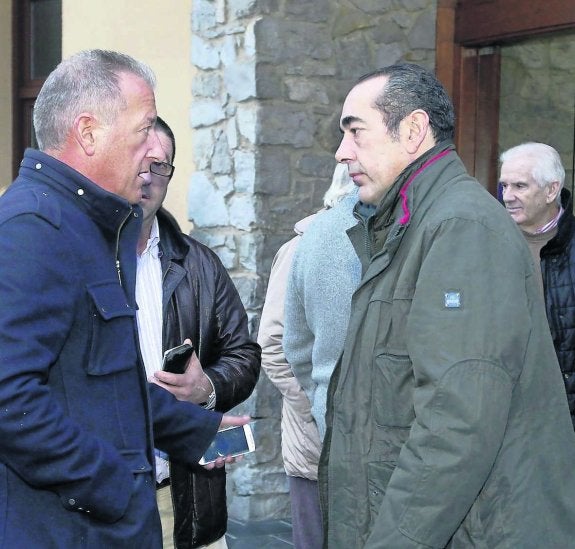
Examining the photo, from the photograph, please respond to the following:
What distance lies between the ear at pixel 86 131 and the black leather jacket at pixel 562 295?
2.54 m

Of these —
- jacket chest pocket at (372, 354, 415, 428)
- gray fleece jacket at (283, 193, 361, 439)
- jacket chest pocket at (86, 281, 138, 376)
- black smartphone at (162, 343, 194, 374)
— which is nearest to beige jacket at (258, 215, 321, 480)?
gray fleece jacket at (283, 193, 361, 439)

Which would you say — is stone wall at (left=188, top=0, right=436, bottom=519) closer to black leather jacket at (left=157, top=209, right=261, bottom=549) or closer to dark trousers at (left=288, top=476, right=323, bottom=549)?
dark trousers at (left=288, top=476, right=323, bottom=549)

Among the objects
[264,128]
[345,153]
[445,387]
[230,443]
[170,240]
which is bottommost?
[230,443]

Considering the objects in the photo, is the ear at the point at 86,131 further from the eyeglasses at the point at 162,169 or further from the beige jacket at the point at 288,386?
the beige jacket at the point at 288,386

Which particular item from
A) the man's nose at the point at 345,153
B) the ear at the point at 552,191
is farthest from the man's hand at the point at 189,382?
the ear at the point at 552,191

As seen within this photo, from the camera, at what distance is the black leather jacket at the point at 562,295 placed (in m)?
4.19

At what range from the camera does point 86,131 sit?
219 centimetres

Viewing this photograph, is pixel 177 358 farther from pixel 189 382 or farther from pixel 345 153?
pixel 345 153

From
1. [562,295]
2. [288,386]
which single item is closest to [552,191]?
[562,295]

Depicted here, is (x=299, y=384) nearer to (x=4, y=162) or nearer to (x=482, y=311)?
(x=482, y=311)

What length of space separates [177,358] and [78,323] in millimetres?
796

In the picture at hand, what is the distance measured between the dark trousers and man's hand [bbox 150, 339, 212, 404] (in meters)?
0.78

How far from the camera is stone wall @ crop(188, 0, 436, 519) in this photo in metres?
5.66

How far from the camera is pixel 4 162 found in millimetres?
8734
